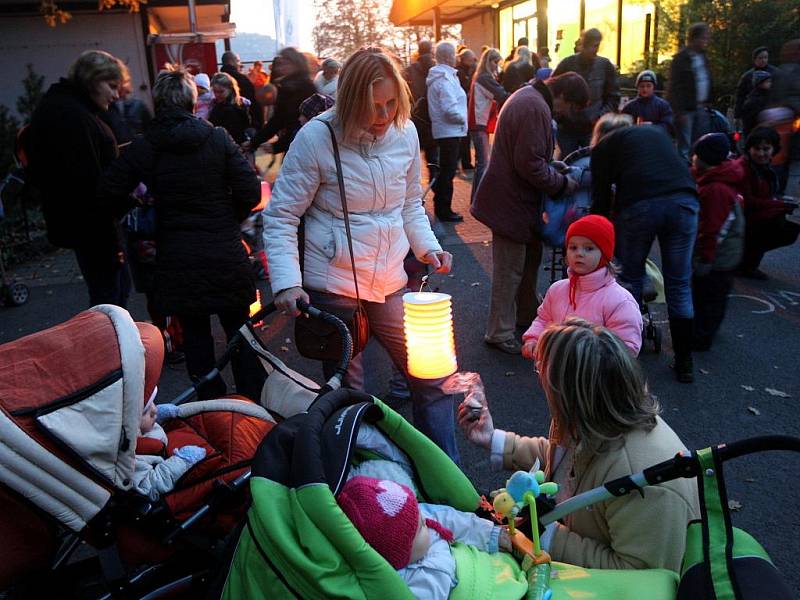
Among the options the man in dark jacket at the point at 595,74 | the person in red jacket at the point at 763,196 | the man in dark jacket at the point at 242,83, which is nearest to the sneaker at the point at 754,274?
the person in red jacket at the point at 763,196

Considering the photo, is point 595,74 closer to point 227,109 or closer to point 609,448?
point 227,109

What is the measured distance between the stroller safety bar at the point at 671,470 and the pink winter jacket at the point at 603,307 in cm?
171

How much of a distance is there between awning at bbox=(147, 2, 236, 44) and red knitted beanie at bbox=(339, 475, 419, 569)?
15145mm

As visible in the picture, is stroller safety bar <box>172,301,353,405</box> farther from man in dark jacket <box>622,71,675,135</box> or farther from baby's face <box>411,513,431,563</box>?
man in dark jacket <box>622,71,675,135</box>

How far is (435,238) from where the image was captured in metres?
3.92

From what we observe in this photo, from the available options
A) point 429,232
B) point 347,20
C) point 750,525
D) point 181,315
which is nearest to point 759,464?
point 750,525

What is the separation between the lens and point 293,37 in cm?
2098

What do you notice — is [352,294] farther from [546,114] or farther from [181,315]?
[546,114]

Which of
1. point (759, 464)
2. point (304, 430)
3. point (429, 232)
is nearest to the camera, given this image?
point (304, 430)

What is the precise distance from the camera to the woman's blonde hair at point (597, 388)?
7.45 ft

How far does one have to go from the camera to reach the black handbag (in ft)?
10.6

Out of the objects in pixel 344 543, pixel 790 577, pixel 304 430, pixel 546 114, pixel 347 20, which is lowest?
pixel 790 577

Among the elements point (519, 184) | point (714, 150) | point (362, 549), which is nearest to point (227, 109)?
point (519, 184)

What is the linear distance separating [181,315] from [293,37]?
728 inches
